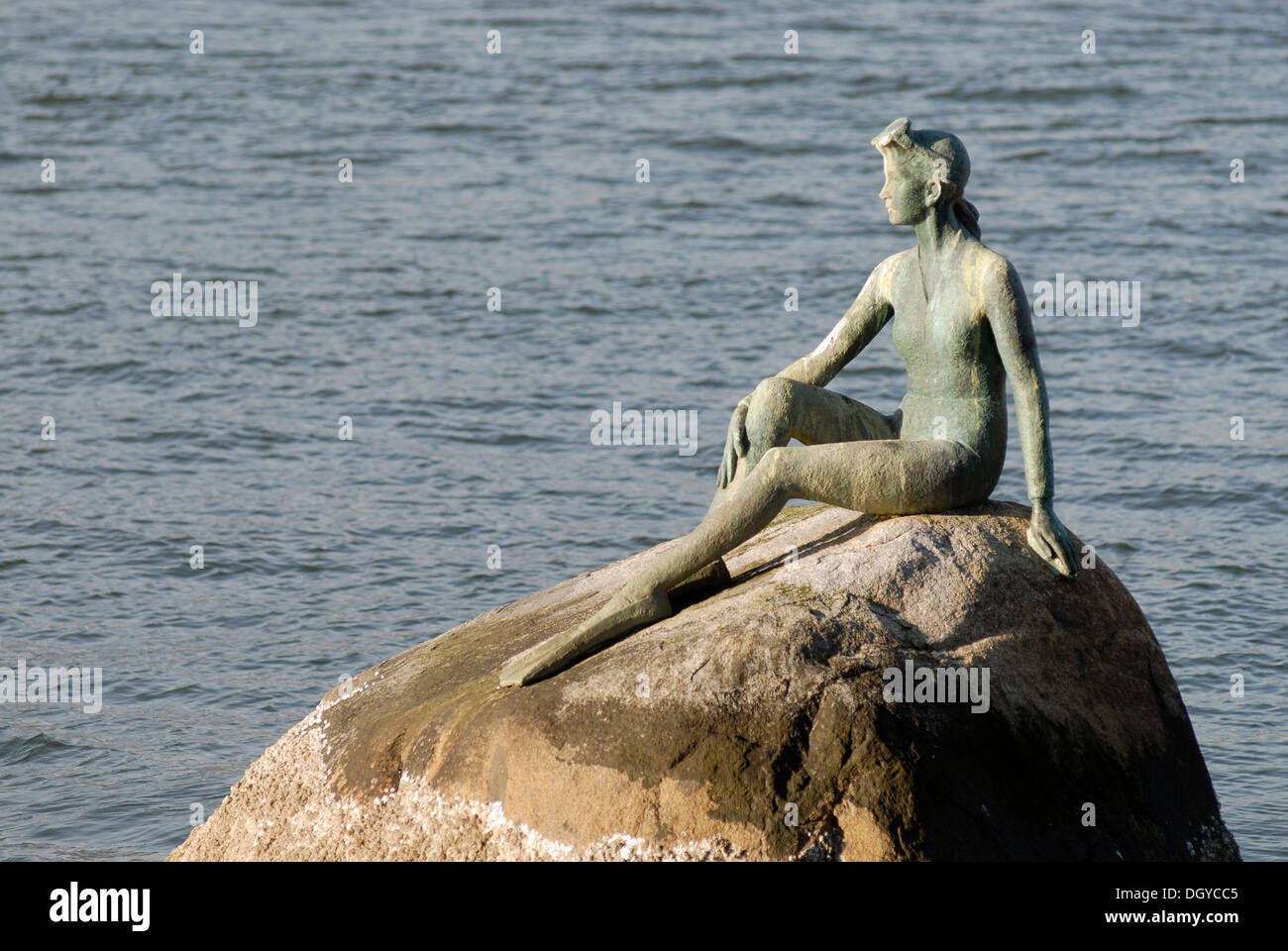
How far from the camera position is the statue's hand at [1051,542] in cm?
716

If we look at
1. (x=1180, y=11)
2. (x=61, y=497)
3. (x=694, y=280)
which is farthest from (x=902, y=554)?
(x=1180, y=11)

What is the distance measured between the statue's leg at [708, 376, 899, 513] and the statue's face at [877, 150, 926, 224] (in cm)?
74

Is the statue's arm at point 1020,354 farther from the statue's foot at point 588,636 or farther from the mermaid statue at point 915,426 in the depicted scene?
the statue's foot at point 588,636

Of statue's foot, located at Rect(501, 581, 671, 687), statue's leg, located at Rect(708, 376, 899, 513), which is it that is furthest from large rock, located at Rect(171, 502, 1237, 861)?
statue's leg, located at Rect(708, 376, 899, 513)

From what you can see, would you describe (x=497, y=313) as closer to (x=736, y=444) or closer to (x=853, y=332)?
(x=853, y=332)

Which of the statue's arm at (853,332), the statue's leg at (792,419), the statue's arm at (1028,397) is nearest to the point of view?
the statue's arm at (1028,397)

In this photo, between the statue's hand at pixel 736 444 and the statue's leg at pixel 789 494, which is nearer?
the statue's leg at pixel 789 494

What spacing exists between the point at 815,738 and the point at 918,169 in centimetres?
221

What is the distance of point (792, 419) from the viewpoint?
7.46 meters

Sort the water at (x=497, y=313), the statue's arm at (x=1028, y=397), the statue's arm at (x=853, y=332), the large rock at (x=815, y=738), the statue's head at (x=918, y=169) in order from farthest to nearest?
the water at (x=497, y=313) < the statue's arm at (x=853, y=332) < the statue's head at (x=918, y=169) < the statue's arm at (x=1028, y=397) < the large rock at (x=815, y=738)

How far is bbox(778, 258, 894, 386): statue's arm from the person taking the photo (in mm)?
7727

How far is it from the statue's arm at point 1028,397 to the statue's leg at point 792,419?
0.64 meters

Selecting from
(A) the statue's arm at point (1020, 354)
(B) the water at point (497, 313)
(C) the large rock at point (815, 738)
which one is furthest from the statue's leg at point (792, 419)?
(B) the water at point (497, 313)
